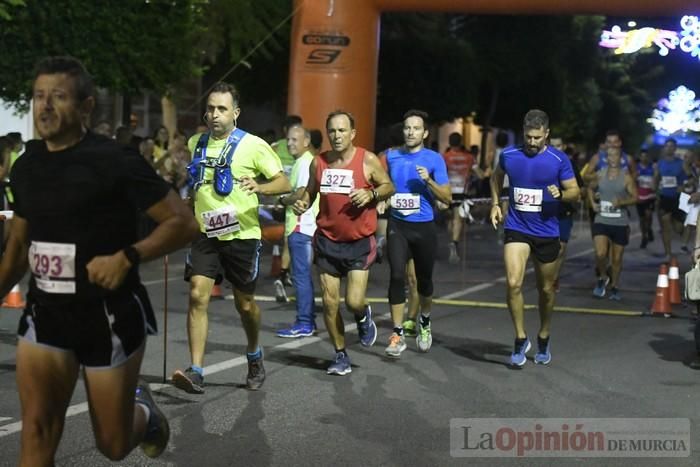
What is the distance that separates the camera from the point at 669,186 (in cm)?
2247

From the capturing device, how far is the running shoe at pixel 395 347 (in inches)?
408

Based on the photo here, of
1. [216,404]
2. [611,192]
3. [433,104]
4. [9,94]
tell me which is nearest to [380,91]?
[433,104]

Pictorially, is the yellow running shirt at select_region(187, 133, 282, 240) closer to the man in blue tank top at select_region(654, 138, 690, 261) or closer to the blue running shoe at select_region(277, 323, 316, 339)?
the blue running shoe at select_region(277, 323, 316, 339)

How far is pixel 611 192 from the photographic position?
15281 mm

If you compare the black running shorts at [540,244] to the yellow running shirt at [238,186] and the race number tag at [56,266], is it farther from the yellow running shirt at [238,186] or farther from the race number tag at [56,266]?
the race number tag at [56,266]

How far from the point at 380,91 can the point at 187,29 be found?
660 inches

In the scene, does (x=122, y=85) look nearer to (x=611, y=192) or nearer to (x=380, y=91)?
(x=611, y=192)

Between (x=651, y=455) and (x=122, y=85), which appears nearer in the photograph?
(x=651, y=455)

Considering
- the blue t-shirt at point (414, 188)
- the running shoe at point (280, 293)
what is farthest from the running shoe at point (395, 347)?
the running shoe at point (280, 293)

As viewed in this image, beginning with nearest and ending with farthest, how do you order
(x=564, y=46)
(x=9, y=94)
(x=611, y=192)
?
(x=611, y=192) < (x=9, y=94) < (x=564, y=46)

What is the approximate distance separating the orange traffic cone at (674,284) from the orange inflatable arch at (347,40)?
17.3 feet

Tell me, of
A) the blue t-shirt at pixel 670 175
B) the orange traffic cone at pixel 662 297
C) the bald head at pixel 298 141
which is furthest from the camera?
the blue t-shirt at pixel 670 175

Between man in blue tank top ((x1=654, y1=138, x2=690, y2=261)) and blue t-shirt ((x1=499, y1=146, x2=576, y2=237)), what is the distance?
11370 millimetres

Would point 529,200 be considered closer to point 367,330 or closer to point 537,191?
point 537,191
